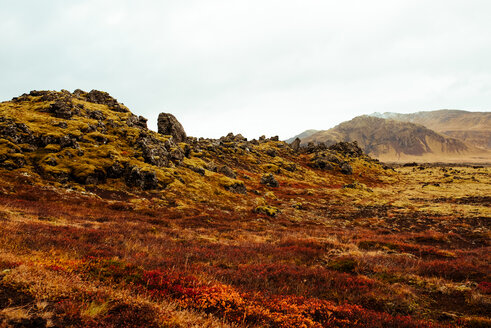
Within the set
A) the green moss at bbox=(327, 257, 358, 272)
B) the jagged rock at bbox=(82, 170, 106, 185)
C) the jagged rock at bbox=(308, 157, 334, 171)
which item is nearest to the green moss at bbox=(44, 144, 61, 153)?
the jagged rock at bbox=(82, 170, 106, 185)

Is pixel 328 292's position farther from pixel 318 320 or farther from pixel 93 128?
pixel 93 128

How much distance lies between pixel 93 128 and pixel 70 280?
43.1 metres

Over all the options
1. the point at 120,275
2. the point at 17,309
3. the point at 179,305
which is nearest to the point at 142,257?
the point at 120,275

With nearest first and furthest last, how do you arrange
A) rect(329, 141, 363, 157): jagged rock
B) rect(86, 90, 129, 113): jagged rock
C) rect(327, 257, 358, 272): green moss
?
1. rect(327, 257, 358, 272): green moss
2. rect(86, 90, 129, 113): jagged rock
3. rect(329, 141, 363, 157): jagged rock

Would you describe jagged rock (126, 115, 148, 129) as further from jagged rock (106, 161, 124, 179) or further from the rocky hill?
jagged rock (106, 161, 124, 179)

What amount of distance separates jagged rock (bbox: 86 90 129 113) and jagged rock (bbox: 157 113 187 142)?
9.48 meters

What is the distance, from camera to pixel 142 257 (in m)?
10.6

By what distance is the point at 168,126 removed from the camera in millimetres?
67500

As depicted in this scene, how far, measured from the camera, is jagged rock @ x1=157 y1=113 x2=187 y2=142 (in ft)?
220

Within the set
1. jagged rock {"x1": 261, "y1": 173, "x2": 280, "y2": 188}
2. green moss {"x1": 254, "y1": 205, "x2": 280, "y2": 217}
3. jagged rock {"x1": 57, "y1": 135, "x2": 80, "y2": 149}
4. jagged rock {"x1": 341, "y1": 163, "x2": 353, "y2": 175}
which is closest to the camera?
jagged rock {"x1": 57, "y1": 135, "x2": 80, "y2": 149}

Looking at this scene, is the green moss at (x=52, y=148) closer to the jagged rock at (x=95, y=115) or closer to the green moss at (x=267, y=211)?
the jagged rock at (x=95, y=115)

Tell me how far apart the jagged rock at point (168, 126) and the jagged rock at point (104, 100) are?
948 cm

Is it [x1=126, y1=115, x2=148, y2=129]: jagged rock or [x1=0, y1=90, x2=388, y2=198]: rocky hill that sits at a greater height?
[x1=126, y1=115, x2=148, y2=129]: jagged rock

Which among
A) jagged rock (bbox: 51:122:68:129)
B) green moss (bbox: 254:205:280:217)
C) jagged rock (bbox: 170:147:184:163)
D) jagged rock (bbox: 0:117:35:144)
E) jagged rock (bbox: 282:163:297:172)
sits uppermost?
jagged rock (bbox: 51:122:68:129)
